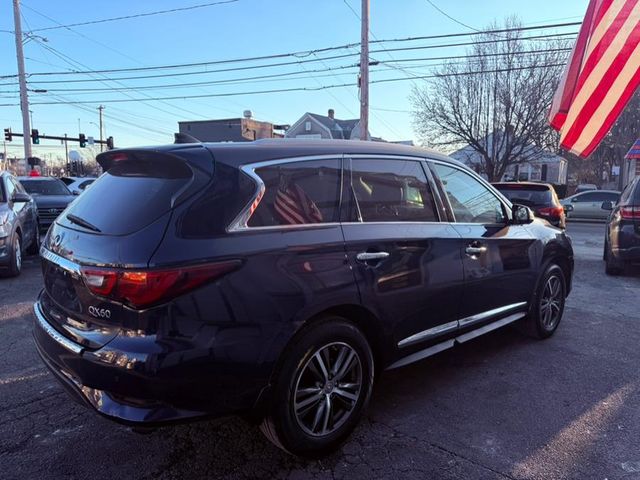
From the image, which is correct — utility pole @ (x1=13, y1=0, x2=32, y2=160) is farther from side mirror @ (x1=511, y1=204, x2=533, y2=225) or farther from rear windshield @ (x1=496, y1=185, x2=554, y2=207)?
side mirror @ (x1=511, y1=204, x2=533, y2=225)

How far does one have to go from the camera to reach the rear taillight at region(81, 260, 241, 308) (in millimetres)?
2213

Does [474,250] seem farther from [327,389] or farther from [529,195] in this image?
[529,195]

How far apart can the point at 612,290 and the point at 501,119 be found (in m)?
21.2

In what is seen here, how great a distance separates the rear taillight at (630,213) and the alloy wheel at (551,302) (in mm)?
3359

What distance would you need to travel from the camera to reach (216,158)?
2.57 meters

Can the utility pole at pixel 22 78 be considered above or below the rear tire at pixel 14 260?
above

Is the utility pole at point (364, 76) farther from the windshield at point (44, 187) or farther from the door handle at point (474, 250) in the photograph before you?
the door handle at point (474, 250)

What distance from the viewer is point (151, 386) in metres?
2.22

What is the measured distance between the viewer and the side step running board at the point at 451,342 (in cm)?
331

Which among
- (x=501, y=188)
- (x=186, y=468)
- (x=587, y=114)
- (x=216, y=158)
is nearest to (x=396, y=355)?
(x=186, y=468)

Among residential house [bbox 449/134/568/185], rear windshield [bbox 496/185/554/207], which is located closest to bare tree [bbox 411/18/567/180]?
residential house [bbox 449/134/568/185]

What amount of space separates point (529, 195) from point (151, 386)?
31.9 feet

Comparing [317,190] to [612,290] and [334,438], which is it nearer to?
[334,438]

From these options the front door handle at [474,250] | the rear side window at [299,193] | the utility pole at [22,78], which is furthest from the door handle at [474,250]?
the utility pole at [22,78]
